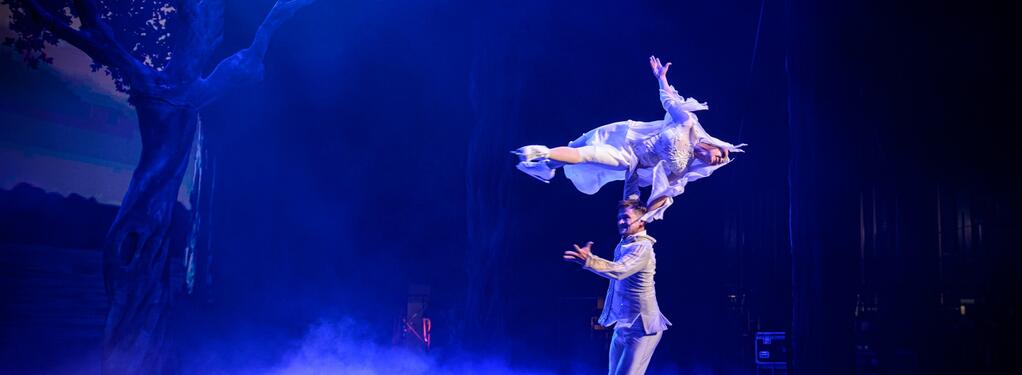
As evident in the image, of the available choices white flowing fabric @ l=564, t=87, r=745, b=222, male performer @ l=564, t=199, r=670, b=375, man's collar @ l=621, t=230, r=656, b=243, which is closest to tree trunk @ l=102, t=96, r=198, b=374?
white flowing fabric @ l=564, t=87, r=745, b=222

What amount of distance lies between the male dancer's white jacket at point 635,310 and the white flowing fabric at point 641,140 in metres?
0.19

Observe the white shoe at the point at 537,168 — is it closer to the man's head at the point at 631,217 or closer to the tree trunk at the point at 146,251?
the man's head at the point at 631,217

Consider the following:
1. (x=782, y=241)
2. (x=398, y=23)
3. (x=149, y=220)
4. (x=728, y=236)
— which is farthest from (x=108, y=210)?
(x=782, y=241)

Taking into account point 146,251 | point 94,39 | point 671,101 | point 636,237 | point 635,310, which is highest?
point 94,39

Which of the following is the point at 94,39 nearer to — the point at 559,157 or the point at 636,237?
the point at 559,157

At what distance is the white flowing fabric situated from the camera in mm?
3098

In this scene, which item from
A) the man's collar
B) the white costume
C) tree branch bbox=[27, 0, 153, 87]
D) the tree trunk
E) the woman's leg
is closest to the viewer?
the woman's leg

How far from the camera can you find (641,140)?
3113 millimetres

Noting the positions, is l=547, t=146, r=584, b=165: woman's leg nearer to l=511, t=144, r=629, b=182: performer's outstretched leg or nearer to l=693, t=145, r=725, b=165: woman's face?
l=511, t=144, r=629, b=182: performer's outstretched leg

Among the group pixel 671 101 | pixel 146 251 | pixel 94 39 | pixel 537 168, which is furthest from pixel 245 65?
pixel 671 101

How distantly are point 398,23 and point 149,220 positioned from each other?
3475mm

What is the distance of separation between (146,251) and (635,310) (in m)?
4.50

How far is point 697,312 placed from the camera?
711cm

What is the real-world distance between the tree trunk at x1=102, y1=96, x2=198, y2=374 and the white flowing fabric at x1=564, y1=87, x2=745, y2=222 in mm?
4195
